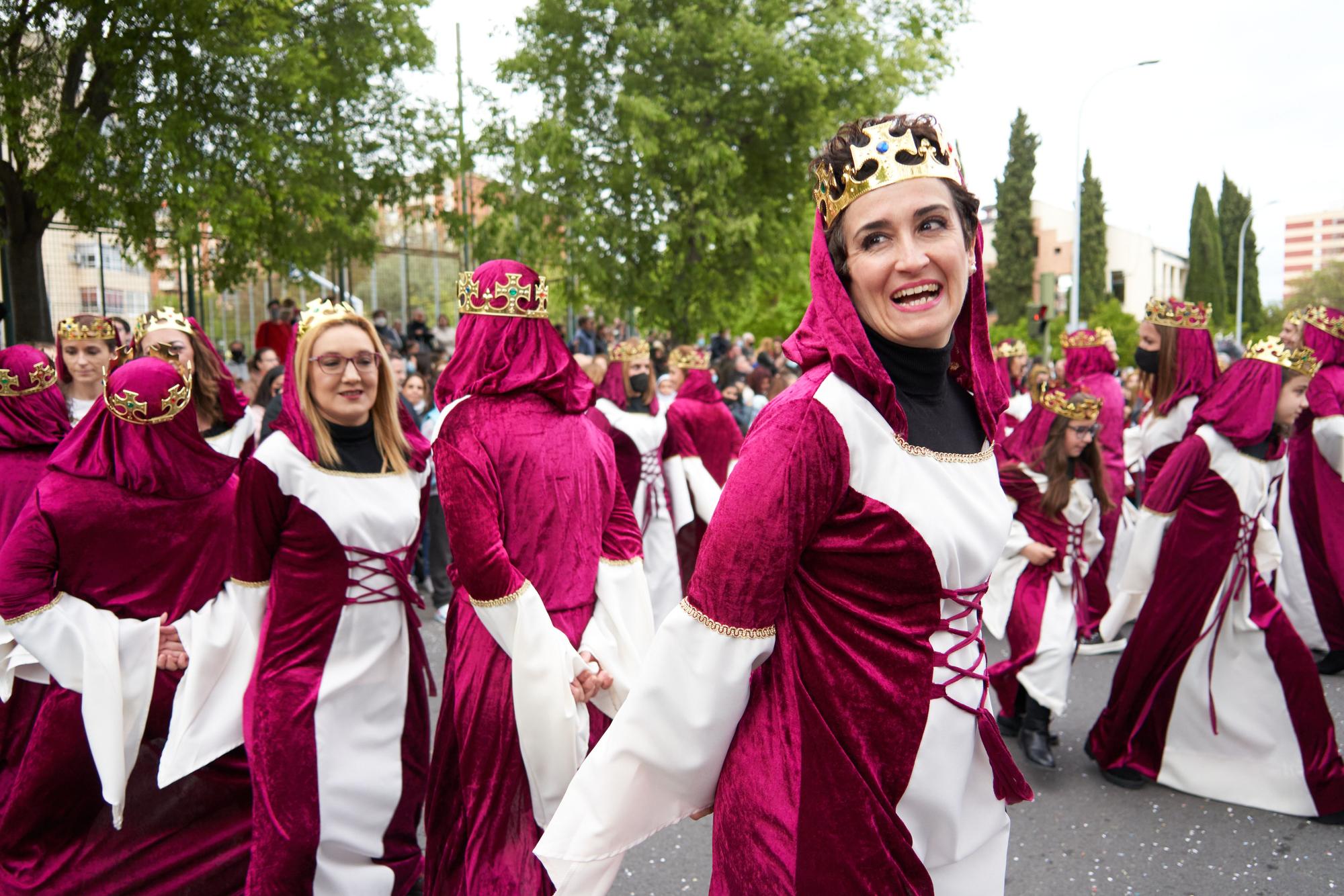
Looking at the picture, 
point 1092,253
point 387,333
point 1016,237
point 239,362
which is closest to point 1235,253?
point 1092,253

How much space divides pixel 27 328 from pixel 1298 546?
13582 mm

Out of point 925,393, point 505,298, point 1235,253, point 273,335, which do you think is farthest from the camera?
point 1235,253

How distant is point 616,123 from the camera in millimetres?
16250

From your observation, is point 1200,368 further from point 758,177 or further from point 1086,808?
point 758,177

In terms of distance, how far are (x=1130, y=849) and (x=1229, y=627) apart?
3.93 feet

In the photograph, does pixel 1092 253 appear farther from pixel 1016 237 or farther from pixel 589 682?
pixel 589 682

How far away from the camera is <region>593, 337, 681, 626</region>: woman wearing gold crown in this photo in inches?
285

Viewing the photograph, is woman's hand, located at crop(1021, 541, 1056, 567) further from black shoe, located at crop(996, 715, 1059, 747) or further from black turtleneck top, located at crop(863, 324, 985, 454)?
black turtleneck top, located at crop(863, 324, 985, 454)

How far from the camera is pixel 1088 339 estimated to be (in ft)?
30.2

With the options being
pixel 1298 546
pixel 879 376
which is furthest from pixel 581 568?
pixel 1298 546

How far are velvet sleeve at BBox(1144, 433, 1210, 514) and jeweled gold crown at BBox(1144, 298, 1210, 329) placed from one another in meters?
2.03

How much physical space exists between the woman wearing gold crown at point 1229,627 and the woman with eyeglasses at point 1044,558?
0.36 metres

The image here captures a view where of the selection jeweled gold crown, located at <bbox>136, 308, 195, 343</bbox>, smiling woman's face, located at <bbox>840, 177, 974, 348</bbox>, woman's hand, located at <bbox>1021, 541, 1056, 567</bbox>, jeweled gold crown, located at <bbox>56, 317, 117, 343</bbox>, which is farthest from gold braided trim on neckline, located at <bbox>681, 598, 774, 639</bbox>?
jeweled gold crown, located at <bbox>56, 317, 117, 343</bbox>

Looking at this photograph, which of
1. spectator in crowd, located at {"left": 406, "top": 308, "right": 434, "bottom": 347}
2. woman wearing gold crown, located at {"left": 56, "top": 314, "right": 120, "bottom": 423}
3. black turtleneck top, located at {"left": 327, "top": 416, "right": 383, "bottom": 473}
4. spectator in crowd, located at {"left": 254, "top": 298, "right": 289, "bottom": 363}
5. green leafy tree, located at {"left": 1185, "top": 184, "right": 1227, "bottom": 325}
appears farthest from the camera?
green leafy tree, located at {"left": 1185, "top": 184, "right": 1227, "bottom": 325}
